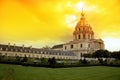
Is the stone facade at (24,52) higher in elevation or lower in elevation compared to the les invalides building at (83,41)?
lower

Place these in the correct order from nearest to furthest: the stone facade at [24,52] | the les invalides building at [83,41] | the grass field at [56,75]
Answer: the grass field at [56,75]
the stone facade at [24,52]
the les invalides building at [83,41]

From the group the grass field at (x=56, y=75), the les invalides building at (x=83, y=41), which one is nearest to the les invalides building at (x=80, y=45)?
the les invalides building at (x=83, y=41)

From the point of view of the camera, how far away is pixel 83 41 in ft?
280

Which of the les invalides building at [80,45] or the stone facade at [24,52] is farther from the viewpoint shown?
the les invalides building at [80,45]

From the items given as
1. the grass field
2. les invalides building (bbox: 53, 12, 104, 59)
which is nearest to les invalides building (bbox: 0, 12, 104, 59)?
les invalides building (bbox: 53, 12, 104, 59)

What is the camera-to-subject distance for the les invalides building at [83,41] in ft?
278

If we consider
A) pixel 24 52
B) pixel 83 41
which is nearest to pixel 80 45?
pixel 83 41

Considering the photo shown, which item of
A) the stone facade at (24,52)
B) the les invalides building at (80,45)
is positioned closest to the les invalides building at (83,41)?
the les invalides building at (80,45)

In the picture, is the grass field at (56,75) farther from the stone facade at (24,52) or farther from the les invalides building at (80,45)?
the les invalides building at (80,45)

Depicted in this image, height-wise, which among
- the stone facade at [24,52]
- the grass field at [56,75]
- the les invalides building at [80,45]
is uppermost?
the les invalides building at [80,45]

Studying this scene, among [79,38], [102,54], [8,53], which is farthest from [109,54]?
[8,53]

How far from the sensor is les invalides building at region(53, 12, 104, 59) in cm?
8475

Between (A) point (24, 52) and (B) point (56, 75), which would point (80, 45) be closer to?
(A) point (24, 52)

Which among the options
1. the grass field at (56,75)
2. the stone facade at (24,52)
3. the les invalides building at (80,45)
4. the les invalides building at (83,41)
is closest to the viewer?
the grass field at (56,75)
